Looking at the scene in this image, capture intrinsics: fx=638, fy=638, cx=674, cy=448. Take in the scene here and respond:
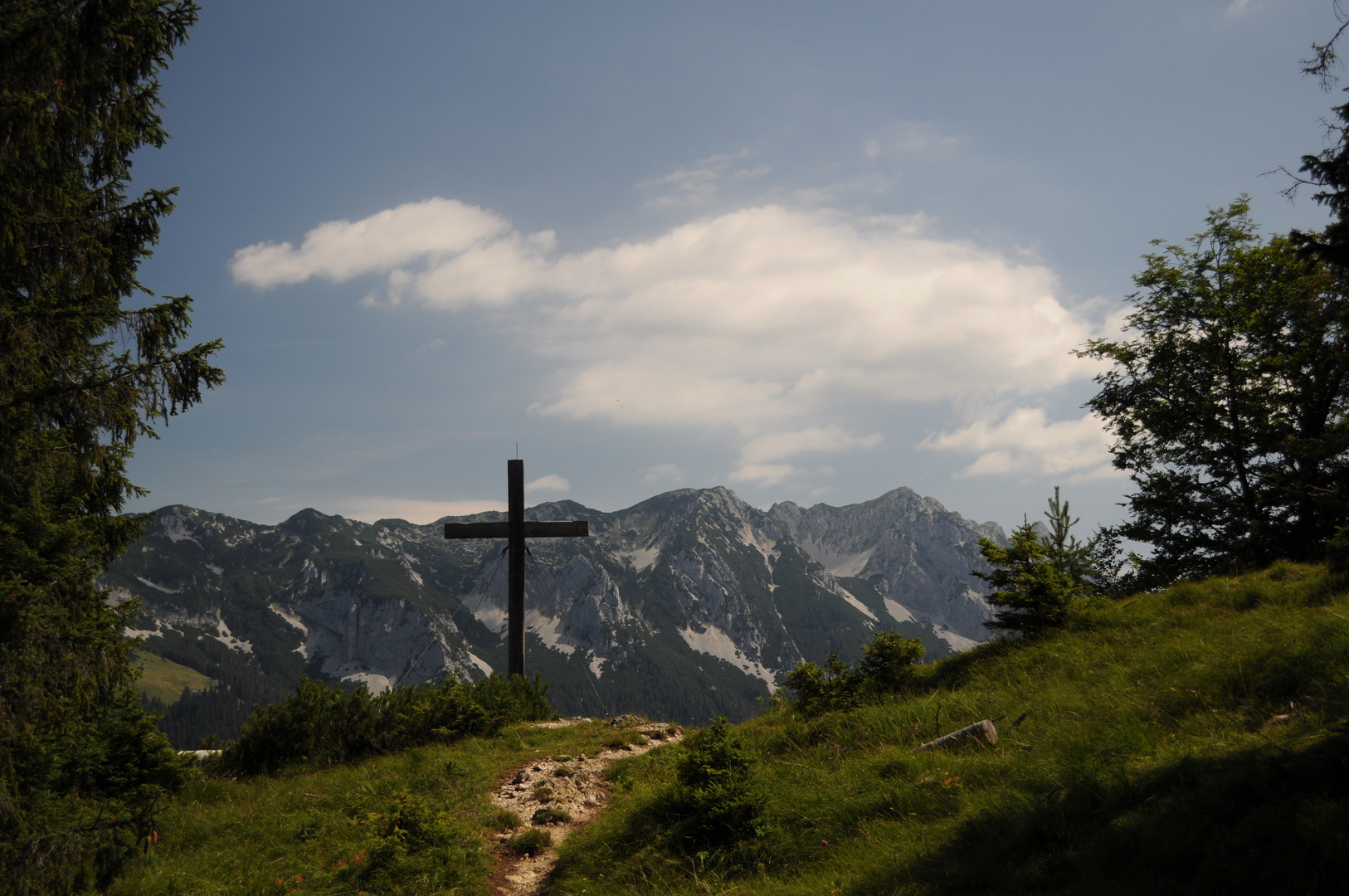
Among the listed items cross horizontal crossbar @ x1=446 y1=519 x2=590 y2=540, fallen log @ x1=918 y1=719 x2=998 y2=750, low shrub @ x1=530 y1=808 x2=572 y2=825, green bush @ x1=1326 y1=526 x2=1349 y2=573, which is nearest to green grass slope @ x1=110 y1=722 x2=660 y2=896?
low shrub @ x1=530 y1=808 x2=572 y2=825

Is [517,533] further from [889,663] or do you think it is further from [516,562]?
[889,663]

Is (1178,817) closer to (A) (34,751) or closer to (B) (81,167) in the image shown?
(A) (34,751)

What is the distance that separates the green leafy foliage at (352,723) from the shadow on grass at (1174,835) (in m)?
10.8

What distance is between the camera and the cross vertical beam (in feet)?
56.4

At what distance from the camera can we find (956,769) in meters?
7.75

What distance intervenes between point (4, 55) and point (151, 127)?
2436 mm

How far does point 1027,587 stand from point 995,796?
21.0 feet

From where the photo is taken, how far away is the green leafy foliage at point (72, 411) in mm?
6895

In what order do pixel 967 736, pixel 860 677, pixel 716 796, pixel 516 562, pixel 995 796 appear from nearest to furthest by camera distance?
pixel 995 796
pixel 716 796
pixel 967 736
pixel 860 677
pixel 516 562

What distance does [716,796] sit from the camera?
25.6 ft

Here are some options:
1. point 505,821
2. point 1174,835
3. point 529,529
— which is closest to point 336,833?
point 505,821

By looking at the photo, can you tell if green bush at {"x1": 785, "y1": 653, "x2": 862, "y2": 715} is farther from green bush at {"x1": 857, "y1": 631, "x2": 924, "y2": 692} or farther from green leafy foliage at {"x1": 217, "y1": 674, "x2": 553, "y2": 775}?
green leafy foliage at {"x1": 217, "y1": 674, "x2": 553, "y2": 775}

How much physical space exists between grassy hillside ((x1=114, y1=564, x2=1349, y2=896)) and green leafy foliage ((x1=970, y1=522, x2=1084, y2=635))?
38 cm

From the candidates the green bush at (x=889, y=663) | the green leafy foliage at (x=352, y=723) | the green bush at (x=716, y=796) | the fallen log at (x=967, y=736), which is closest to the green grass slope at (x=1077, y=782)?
the green bush at (x=716, y=796)
